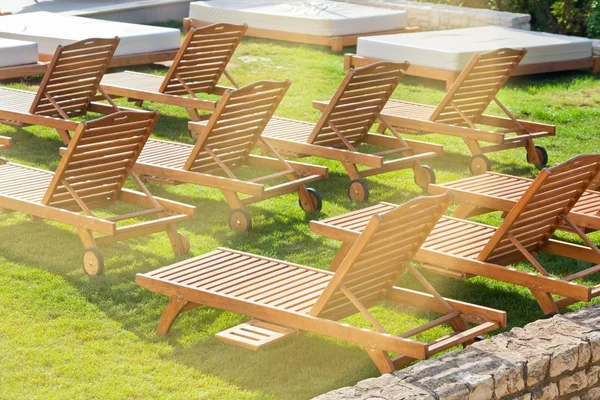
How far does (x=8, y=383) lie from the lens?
6.12m

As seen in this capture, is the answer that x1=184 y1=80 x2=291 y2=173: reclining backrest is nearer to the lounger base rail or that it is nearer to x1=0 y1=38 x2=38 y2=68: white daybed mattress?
x1=0 y1=38 x2=38 y2=68: white daybed mattress

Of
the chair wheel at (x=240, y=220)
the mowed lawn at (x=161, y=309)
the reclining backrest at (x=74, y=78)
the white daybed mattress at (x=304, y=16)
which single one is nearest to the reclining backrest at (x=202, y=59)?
the reclining backrest at (x=74, y=78)

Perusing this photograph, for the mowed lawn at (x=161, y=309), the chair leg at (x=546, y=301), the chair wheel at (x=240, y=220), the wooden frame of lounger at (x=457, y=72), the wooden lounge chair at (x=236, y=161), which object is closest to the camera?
the mowed lawn at (x=161, y=309)

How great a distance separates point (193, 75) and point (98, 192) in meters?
4.28

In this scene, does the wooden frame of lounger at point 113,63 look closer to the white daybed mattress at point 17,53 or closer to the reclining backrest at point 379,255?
the white daybed mattress at point 17,53

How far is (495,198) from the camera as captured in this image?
332 inches

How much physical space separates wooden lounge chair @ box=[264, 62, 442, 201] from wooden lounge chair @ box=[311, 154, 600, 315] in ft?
6.90

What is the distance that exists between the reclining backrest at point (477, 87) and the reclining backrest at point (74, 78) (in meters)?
3.36

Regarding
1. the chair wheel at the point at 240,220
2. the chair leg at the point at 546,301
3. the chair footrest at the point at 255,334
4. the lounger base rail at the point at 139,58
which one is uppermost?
the lounger base rail at the point at 139,58

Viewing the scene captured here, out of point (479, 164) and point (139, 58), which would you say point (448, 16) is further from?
point (479, 164)

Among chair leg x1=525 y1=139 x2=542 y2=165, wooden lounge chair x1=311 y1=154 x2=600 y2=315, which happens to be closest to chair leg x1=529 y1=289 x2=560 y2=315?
wooden lounge chair x1=311 y1=154 x2=600 y2=315

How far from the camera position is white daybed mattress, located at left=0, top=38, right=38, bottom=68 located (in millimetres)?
13367

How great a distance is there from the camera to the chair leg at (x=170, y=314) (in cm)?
673

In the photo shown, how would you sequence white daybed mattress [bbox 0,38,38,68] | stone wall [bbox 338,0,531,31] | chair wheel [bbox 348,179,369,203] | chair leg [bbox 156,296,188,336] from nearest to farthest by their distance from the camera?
chair leg [bbox 156,296,188,336], chair wheel [bbox 348,179,369,203], white daybed mattress [bbox 0,38,38,68], stone wall [bbox 338,0,531,31]
